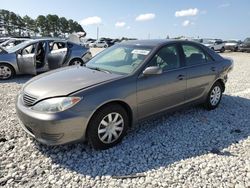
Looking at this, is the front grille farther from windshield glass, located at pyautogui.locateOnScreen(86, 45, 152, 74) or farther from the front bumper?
windshield glass, located at pyautogui.locateOnScreen(86, 45, 152, 74)

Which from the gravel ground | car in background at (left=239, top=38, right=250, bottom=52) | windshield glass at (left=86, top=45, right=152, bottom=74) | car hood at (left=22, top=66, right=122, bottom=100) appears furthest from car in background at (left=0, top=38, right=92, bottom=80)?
car in background at (left=239, top=38, right=250, bottom=52)

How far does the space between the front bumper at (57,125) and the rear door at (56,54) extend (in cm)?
647

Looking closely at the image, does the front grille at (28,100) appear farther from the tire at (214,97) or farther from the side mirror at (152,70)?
the tire at (214,97)

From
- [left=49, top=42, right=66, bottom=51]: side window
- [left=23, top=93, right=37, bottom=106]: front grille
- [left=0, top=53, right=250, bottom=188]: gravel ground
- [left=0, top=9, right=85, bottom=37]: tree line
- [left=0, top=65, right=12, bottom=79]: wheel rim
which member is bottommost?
[left=0, top=53, right=250, bottom=188]: gravel ground

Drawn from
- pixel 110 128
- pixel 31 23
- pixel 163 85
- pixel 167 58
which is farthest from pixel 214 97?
pixel 31 23

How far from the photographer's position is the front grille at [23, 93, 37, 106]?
3.68m

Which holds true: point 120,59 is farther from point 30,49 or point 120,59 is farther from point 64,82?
point 30,49

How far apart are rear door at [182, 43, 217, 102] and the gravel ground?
1.95ft

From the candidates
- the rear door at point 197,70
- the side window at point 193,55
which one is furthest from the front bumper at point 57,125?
the side window at point 193,55

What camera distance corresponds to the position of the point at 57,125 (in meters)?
3.39

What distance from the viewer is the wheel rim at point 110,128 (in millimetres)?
3820

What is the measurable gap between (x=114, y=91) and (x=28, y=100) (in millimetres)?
1209

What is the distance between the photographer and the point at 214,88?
5.76m

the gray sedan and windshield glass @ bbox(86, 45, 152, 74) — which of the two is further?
windshield glass @ bbox(86, 45, 152, 74)
